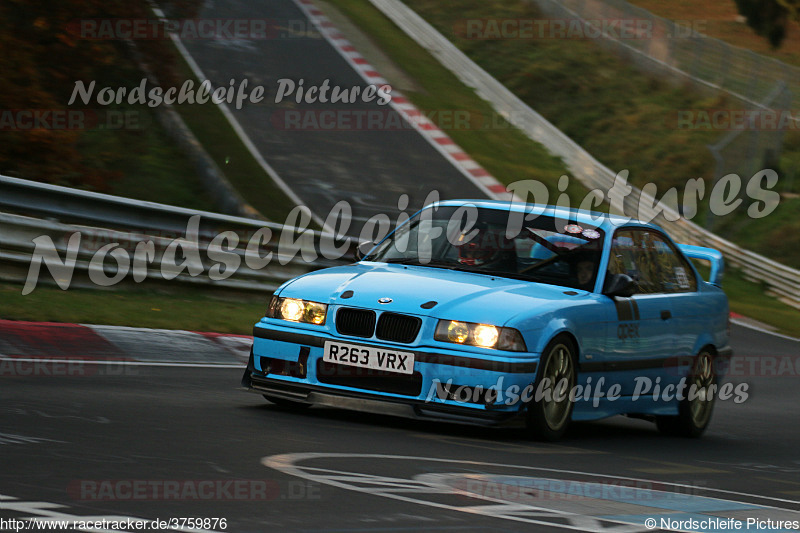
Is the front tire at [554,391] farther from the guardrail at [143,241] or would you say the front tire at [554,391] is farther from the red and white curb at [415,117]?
the red and white curb at [415,117]

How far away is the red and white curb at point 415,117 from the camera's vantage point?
24.9 metres

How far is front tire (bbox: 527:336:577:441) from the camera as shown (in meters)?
7.66

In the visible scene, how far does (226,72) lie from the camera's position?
27.9m

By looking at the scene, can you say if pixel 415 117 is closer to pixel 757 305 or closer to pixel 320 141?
pixel 320 141

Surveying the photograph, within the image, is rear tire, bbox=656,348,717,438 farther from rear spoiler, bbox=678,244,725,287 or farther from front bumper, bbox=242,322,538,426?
front bumper, bbox=242,322,538,426

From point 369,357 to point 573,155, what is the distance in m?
21.7

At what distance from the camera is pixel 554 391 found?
7848mm

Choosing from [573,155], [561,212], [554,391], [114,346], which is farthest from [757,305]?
[554,391]

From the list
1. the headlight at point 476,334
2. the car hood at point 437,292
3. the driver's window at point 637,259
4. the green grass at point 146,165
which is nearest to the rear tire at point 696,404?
the driver's window at point 637,259

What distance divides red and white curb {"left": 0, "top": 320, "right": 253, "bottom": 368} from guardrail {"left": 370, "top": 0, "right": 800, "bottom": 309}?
14725 millimetres

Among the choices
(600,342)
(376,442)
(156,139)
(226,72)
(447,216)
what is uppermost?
(226,72)

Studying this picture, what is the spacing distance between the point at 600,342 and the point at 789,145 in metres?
24.6

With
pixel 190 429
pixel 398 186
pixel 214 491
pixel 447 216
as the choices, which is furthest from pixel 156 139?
pixel 214 491

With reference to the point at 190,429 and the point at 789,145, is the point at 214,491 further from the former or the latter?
the point at 789,145
